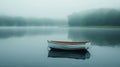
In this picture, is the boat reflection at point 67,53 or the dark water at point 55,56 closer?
the dark water at point 55,56

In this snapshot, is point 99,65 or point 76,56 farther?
point 76,56

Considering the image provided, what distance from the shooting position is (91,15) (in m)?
99.6

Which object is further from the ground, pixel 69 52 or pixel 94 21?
pixel 94 21

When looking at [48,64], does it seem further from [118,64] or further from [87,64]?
[118,64]

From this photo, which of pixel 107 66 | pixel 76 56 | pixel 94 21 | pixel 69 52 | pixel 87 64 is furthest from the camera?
pixel 94 21

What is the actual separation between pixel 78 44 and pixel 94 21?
82.2 meters

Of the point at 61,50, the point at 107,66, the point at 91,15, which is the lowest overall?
the point at 107,66

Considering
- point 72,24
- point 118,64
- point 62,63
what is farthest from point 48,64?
point 72,24

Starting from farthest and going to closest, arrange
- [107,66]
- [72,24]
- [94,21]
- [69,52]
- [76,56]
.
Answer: [72,24] < [94,21] < [69,52] < [76,56] < [107,66]

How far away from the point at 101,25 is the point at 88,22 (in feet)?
25.0

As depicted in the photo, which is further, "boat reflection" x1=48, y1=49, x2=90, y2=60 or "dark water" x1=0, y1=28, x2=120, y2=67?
"boat reflection" x1=48, y1=49, x2=90, y2=60

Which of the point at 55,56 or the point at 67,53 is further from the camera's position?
the point at 67,53

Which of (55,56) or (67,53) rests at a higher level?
(67,53)

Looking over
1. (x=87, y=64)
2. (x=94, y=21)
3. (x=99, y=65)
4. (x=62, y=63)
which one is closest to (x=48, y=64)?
(x=62, y=63)
